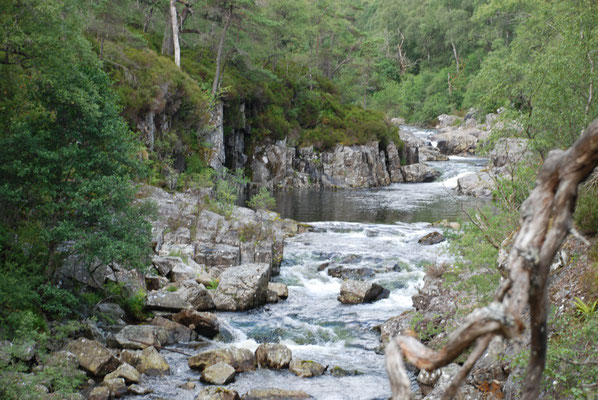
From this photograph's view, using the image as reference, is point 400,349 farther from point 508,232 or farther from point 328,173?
point 328,173

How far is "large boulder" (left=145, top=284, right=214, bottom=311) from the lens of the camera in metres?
15.2

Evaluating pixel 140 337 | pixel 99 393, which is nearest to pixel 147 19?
pixel 140 337

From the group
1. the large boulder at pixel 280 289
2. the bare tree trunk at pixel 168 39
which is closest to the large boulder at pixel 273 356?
the large boulder at pixel 280 289

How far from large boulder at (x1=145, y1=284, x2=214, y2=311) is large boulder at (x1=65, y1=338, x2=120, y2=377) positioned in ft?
11.6

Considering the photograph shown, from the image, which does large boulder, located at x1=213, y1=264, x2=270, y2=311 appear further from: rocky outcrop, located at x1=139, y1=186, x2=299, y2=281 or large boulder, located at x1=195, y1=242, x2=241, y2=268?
large boulder, located at x1=195, y1=242, x2=241, y2=268

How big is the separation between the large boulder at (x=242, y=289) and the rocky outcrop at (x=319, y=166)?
2860 cm

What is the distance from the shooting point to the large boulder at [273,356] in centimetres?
1234

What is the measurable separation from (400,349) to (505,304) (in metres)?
0.82

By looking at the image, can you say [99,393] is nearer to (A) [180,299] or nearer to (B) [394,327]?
(A) [180,299]

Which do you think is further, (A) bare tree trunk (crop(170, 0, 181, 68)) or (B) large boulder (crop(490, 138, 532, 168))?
(A) bare tree trunk (crop(170, 0, 181, 68))

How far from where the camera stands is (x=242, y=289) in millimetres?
16625

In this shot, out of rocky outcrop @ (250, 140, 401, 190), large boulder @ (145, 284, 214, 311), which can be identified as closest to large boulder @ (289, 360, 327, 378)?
large boulder @ (145, 284, 214, 311)

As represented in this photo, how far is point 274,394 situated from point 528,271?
28.0ft

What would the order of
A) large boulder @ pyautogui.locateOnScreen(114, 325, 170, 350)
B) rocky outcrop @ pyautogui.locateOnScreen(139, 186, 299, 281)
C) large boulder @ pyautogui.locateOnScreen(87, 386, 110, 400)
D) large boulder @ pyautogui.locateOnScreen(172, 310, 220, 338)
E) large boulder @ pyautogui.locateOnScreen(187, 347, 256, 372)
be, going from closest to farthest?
1. large boulder @ pyautogui.locateOnScreen(87, 386, 110, 400)
2. large boulder @ pyautogui.locateOnScreen(187, 347, 256, 372)
3. large boulder @ pyautogui.locateOnScreen(114, 325, 170, 350)
4. large boulder @ pyautogui.locateOnScreen(172, 310, 220, 338)
5. rocky outcrop @ pyautogui.locateOnScreen(139, 186, 299, 281)
